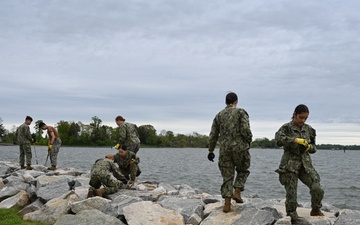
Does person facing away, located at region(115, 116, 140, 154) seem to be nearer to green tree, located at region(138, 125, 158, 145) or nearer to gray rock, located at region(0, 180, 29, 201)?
gray rock, located at region(0, 180, 29, 201)

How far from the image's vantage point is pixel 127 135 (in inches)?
477

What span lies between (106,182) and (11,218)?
7.10 ft

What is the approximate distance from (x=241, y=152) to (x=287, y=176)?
2.95 ft

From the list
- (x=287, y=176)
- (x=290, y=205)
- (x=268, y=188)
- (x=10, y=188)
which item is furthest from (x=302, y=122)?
(x=268, y=188)

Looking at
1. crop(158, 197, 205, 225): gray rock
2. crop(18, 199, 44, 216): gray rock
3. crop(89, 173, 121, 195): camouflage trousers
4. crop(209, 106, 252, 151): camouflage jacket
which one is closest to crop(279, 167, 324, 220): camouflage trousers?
crop(209, 106, 252, 151): camouflage jacket

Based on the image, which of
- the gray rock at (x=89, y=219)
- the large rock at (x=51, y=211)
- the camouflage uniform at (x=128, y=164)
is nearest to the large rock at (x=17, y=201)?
the large rock at (x=51, y=211)

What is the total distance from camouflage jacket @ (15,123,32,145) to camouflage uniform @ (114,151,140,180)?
617 cm

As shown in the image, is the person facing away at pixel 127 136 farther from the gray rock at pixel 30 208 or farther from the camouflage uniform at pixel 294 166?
the camouflage uniform at pixel 294 166

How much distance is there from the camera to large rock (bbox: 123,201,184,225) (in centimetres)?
793

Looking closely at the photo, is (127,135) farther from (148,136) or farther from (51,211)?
(148,136)

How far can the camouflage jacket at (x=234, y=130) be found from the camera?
7.57 meters

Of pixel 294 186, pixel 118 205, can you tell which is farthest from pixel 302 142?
pixel 118 205

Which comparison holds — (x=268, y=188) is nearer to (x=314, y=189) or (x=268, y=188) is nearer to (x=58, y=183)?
(x=58, y=183)

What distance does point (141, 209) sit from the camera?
27.2ft
